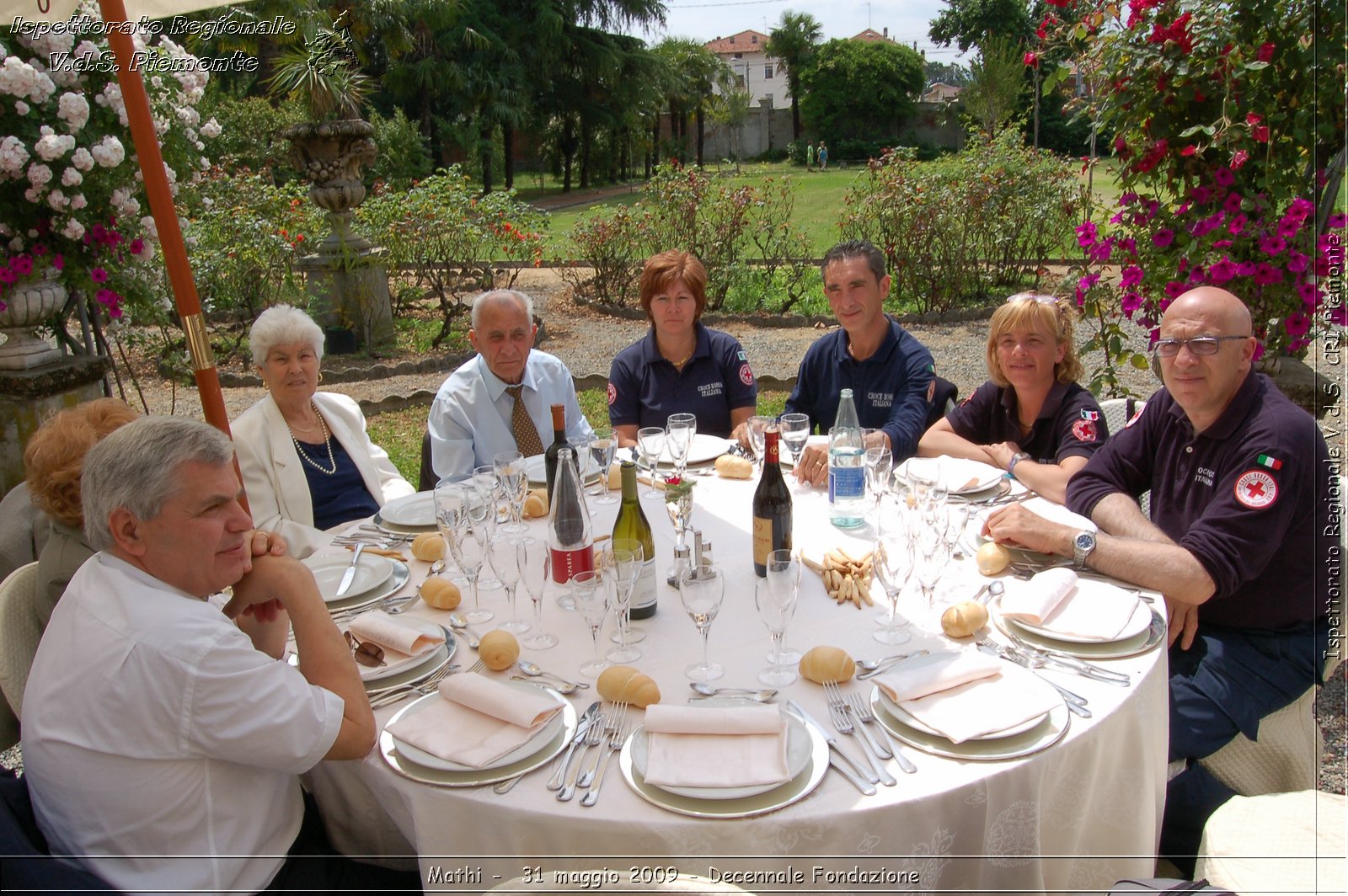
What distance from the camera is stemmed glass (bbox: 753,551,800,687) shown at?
1765 mm

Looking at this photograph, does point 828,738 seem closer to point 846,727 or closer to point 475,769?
point 846,727

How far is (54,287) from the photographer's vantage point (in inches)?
179

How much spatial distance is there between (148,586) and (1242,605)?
8.43 ft

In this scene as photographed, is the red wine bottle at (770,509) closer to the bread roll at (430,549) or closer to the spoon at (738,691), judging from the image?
the spoon at (738,691)

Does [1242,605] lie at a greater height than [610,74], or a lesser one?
lesser

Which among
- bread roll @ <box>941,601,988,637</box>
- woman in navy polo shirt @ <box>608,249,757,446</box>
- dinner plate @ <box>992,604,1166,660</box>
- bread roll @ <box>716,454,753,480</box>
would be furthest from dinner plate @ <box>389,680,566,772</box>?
woman in navy polo shirt @ <box>608,249,757,446</box>

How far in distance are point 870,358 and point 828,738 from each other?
2.49 metres

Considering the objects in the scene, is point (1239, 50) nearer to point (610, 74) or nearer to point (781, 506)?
point (781, 506)

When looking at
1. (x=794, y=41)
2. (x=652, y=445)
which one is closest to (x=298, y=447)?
(x=652, y=445)

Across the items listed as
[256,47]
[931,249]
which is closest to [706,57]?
[256,47]

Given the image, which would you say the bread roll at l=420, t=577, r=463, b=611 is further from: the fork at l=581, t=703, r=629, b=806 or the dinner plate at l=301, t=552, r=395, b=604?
the fork at l=581, t=703, r=629, b=806

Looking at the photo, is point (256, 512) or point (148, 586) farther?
point (256, 512)

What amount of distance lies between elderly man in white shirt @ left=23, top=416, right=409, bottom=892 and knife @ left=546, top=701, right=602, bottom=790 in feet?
1.25

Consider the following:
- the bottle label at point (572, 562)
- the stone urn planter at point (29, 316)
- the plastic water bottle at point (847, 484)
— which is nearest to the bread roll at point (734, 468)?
the plastic water bottle at point (847, 484)
